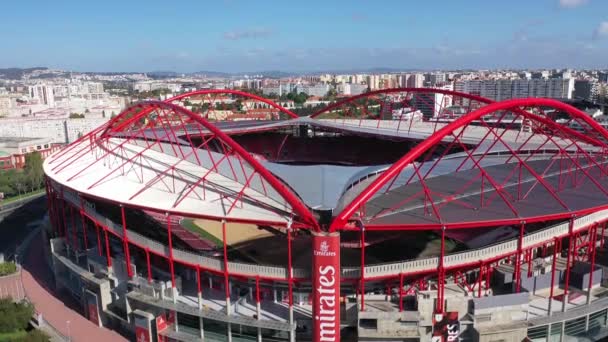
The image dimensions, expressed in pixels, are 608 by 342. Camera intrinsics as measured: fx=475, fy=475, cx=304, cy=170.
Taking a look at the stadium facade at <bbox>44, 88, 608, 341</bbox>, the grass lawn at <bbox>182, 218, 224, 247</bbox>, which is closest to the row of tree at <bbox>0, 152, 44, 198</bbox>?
the stadium facade at <bbox>44, 88, 608, 341</bbox>

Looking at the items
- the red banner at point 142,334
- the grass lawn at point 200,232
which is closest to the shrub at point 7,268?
the grass lawn at point 200,232

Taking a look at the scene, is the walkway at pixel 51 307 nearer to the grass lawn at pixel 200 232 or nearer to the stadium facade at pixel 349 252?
the stadium facade at pixel 349 252

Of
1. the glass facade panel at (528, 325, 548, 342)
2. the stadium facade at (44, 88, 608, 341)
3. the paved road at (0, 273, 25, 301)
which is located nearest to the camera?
the stadium facade at (44, 88, 608, 341)

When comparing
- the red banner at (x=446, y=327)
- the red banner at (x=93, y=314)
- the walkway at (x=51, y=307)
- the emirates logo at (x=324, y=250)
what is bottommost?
the walkway at (x=51, y=307)

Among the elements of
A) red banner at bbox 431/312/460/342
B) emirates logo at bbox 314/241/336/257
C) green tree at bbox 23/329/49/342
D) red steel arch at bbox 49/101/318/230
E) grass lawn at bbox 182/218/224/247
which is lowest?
green tree at bbox 23/329/49/342

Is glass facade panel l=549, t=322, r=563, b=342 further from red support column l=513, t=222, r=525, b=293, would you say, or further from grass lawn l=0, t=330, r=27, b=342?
grass lawn l=0, t=330, r=27, b=342

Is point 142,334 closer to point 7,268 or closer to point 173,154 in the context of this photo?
point 173,154

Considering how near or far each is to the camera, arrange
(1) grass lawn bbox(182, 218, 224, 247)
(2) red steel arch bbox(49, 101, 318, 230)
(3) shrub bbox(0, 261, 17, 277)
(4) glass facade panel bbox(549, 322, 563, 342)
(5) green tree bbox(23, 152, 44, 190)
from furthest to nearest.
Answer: (5) green tree bbox(23, 152, 44, 190) → (3) shrub bbox(0, 261, 17, 277) → (1) grass lawn bbox(182, 218, 224, 247) → (4) glass facade panel bbox(549, 322, 563, 342) → (2) red steel arch bbox(49, 101, 318, 230)
